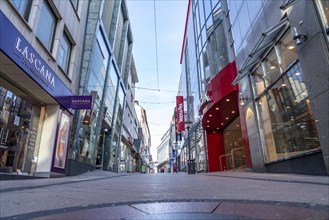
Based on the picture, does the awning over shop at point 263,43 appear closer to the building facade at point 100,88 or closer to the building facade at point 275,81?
the building facade at point 275,81

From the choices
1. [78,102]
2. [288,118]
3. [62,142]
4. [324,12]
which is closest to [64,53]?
[78,102]

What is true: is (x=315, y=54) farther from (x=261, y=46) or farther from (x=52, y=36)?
(x=52, y=36)

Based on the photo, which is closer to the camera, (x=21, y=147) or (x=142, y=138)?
(x=21, y=147)

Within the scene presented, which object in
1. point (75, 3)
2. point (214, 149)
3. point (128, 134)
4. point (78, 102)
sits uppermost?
point (75, 3)

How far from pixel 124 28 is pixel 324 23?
22990mm

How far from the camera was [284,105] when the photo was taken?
7.59 meters

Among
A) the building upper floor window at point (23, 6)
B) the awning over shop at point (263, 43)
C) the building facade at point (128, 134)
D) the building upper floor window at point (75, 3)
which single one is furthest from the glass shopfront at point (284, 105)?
the building facade at point (128, 134)

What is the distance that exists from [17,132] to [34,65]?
2.58m

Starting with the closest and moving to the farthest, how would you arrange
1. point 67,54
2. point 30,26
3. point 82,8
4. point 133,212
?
point 133,212 < point 30,26 < point 67,54 < point 82,8

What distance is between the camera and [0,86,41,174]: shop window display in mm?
7512

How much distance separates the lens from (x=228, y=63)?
13.2m

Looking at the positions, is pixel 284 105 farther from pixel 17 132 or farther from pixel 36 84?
pixel 17 132

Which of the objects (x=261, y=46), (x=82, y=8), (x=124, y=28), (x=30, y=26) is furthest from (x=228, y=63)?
(x=124, y=28)

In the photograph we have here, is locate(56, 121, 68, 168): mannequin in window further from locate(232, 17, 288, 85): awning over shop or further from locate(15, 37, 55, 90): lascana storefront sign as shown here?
locate(232, 17, 288, 85): awning over shop
